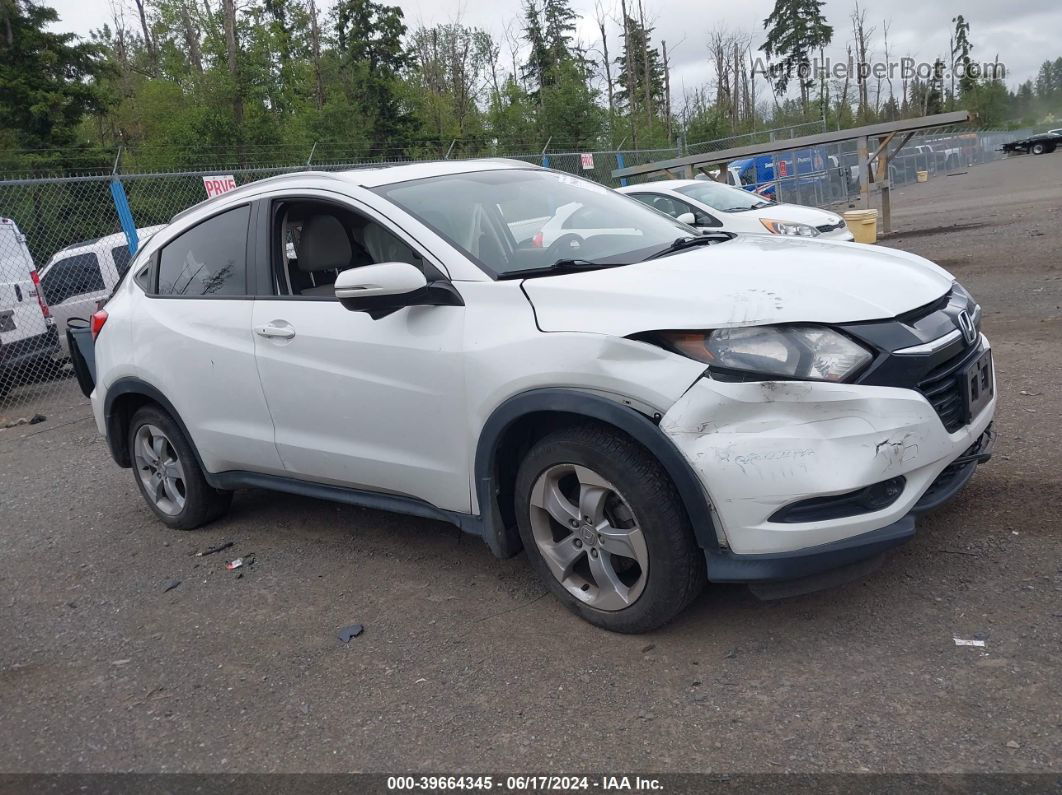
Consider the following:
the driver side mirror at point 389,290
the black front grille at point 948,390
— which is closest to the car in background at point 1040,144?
the black front grille at point 948,390

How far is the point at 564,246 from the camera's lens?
3.81 meters

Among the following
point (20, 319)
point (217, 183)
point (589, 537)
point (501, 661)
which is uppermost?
point (217, 183)

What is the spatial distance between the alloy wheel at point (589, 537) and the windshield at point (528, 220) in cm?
88

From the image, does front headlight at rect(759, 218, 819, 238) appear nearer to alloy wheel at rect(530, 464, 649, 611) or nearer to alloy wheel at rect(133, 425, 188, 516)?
alloy wheel at rect(133, 425, 188, 516)

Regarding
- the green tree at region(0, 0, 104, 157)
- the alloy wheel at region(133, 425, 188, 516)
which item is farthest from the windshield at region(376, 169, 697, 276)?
the green tree at region(0, 0, 104, 157)

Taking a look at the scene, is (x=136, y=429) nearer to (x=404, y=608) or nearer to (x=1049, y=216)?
(x=404, y=608)

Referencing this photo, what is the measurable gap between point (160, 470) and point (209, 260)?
4.35 ft

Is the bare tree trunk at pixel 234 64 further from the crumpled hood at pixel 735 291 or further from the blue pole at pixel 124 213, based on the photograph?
the crumpled hood at pixel 735 291

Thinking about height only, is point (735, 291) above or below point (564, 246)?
below

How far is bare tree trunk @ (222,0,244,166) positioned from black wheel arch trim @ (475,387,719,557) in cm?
2417

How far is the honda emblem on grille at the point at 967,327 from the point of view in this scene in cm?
329

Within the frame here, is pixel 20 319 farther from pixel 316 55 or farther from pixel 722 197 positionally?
pixel 316 55

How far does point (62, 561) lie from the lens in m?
5.05

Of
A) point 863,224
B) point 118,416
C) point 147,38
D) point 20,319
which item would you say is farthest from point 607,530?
point 147,38
